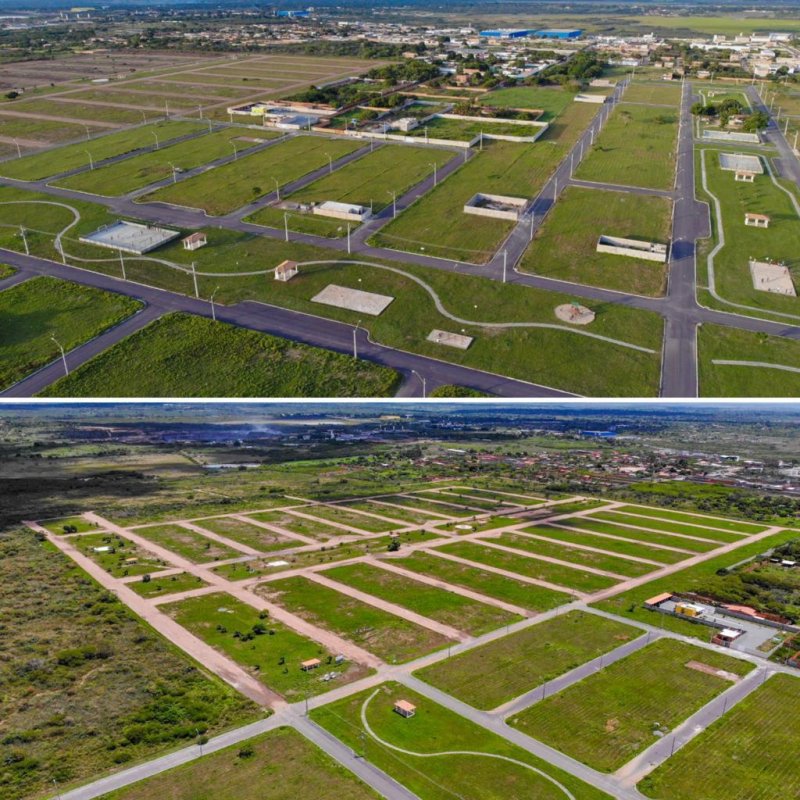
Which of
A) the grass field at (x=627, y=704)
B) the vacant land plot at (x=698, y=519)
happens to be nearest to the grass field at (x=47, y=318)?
the grass field at (x=627, y=704)

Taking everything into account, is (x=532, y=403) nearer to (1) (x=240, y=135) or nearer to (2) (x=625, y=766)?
(2) (x=625, y=766)

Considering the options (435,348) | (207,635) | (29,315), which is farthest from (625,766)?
(29,315)

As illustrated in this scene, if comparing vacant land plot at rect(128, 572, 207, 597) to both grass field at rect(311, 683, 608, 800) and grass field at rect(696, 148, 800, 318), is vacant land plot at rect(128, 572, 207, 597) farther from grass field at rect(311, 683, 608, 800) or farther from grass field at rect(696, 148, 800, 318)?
grass field at rect(696, 148, 800, 318)

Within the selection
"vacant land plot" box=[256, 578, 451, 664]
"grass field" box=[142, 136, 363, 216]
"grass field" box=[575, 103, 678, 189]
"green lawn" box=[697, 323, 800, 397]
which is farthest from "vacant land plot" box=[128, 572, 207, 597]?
"grass field" box=[575, 103, 678, 189]

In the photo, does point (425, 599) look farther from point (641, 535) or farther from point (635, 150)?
point (635, 150)

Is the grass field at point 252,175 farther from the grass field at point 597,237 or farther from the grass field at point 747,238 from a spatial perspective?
the grass field at point 747,238

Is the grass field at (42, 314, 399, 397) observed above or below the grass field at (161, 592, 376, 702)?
above

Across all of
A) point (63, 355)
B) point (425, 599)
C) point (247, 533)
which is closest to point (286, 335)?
A: point (247, 533)
